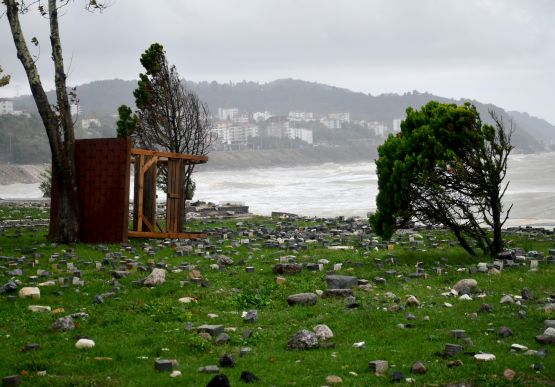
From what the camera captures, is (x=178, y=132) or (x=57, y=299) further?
(x=178, y=132)

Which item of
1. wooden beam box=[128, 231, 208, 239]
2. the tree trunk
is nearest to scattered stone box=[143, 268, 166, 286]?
the tree trunk

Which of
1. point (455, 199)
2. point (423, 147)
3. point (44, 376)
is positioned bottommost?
point (44, 376)

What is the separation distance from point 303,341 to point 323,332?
0.54 m

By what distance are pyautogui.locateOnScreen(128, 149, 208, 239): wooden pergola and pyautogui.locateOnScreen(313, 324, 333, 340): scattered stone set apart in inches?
569

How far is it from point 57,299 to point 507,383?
8331 millimetres

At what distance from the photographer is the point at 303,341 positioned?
9.51 meters

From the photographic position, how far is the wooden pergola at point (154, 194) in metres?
23.8

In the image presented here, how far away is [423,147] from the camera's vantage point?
59.1 feet

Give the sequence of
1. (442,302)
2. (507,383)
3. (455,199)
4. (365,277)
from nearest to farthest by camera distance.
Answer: (507,383) < (442,302) < (365,277) < (455,199)

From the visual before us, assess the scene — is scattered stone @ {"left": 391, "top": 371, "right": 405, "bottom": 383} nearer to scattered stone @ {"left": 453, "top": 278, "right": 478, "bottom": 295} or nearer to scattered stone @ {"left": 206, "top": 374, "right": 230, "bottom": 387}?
scattered stone @ {"left": 206, "top": 374, "right": 230, "bottom": 387}

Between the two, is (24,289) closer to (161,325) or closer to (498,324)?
(161,325)

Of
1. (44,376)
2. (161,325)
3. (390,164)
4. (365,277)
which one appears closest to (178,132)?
(390,164)

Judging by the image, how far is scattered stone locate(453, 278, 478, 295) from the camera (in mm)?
12797

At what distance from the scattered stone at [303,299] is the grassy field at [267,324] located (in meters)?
0.18
